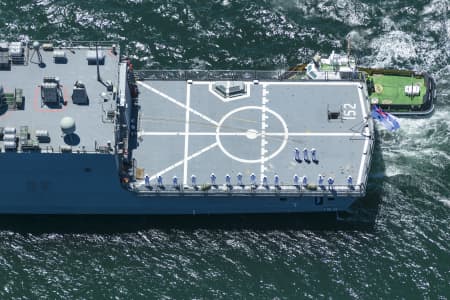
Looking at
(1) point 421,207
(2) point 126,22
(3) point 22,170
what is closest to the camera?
(3) point 22,170

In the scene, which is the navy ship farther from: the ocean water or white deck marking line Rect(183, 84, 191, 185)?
the ocean water

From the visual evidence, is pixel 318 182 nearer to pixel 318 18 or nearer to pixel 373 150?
pixel 373 150

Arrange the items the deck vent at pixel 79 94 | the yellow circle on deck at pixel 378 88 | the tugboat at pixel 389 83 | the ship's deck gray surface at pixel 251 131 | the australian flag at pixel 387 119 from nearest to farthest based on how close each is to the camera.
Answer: the deck vent at pixel 79 94 < the ship's deck gray surface at pixel 251 131 < the australian flag at pixel 387 119 < the tugboat at pixel 389 83 < the yellow circle on deck at pixel 378 88

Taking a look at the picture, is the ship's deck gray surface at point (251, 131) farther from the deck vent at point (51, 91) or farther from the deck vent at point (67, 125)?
the deck vent at point (51, 91)

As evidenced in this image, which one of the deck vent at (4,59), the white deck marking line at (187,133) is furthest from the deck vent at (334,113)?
the deck vent at (4,59)

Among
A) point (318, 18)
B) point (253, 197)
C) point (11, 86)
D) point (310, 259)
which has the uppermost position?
point (318, 18)

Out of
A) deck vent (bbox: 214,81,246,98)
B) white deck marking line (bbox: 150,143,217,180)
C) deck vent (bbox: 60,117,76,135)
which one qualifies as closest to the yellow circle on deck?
deck vent (bbox: 214,81,246,98)

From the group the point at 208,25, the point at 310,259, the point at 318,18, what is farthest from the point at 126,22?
the point at 310,259
